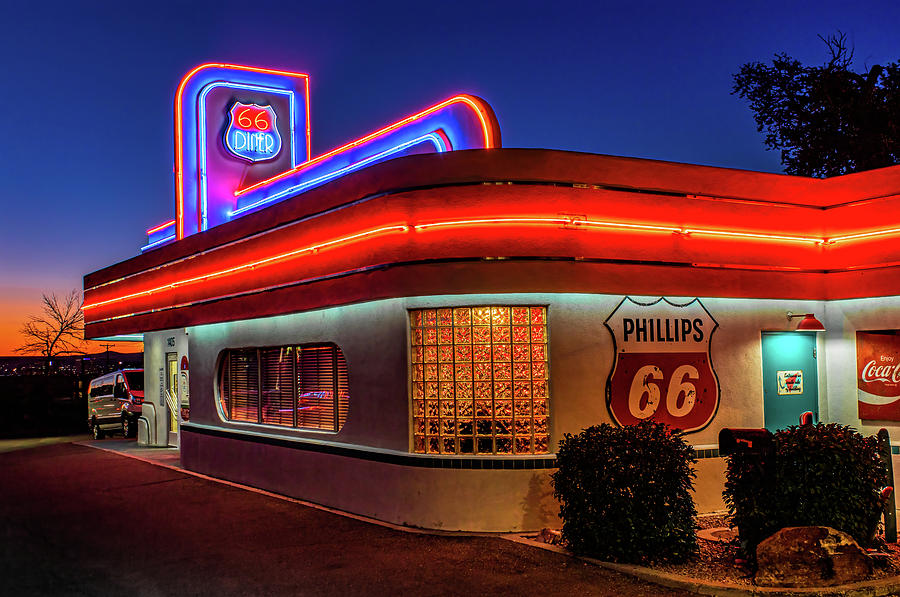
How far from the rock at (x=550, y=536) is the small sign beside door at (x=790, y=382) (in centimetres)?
430

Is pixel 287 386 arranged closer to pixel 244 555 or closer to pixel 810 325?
pixel 244 555

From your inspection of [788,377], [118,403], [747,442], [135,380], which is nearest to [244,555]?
[747,442]

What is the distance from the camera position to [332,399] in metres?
12.1

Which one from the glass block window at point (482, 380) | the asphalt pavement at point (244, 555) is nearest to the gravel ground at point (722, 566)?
the asphalt pavement at point (244, 555)

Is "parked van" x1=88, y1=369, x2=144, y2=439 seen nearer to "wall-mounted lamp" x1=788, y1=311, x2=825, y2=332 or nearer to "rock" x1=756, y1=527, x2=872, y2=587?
"wall-mounted lamp" x1=788, y1=311, x2=825, y2=332

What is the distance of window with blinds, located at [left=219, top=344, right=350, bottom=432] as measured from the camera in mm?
12039

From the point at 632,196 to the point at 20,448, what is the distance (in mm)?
20475

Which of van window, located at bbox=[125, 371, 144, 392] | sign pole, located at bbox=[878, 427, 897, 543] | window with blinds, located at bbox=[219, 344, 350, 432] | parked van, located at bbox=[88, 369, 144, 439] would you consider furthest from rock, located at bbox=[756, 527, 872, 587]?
van window, located at bbox=[125, 371, 144, 392]

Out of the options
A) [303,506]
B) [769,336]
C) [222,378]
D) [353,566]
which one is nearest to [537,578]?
[353,566]

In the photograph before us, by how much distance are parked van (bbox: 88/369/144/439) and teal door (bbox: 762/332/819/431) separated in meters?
19.2

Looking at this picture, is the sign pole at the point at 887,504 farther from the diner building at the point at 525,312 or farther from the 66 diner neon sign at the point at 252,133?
the 66 diner neon sign at the point at 252,133

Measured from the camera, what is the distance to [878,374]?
11.5 metres

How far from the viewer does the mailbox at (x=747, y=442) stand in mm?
7840

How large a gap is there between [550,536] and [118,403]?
1983 cm
